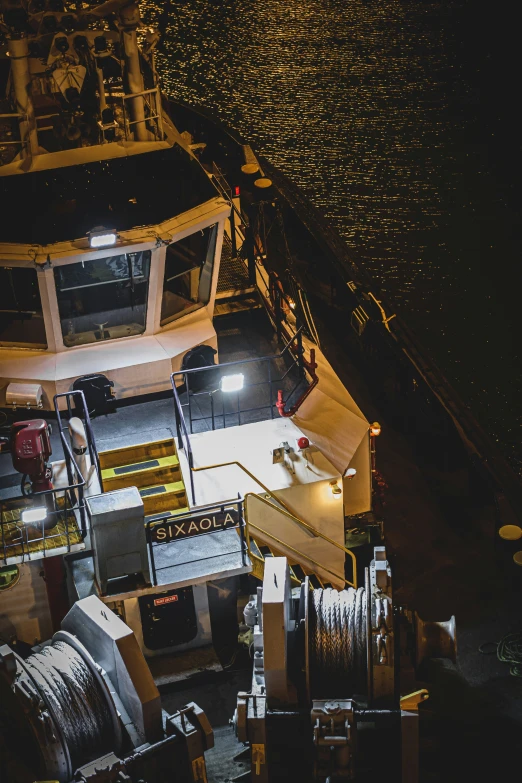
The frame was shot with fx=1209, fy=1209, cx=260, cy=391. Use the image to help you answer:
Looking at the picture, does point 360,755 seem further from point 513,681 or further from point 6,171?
point 6,171

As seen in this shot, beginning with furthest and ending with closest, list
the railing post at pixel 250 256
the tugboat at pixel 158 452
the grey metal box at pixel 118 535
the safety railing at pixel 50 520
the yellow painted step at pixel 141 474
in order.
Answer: the railing post at pixel 250 256 < the yellow painted step at pixel 141 474 < the safety railing at pixel 50 520 < the grey metal box at pixel 118 535 < the tugboat at pixel 158 452

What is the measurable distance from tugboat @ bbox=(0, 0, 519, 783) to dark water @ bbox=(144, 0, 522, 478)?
36.1 feet

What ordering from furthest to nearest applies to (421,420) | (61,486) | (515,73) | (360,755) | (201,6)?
(201,6) < (515,73) < (421,420) < (61,486) < (360,755)

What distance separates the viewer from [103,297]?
17.7 m

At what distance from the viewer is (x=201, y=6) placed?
51.4 m

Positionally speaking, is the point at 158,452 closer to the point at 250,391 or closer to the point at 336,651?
the point at 250,391

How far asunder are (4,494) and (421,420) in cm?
798

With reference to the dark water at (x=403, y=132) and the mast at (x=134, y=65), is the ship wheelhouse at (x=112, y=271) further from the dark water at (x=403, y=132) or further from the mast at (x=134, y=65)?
the dark water at (x=403, y=132)

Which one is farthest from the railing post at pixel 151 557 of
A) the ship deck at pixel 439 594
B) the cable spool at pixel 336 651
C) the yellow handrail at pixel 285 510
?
the cable spool at pixel 336 651

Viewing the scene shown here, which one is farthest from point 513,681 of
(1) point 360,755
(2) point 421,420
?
(2) point 421,420

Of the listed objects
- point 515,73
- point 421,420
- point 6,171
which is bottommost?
point 421,420

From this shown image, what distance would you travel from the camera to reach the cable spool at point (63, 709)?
13.4m

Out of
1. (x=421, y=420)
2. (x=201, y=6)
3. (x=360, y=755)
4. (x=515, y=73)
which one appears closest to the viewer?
(x=360, y=755)

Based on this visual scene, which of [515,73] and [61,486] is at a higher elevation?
[515,73]
